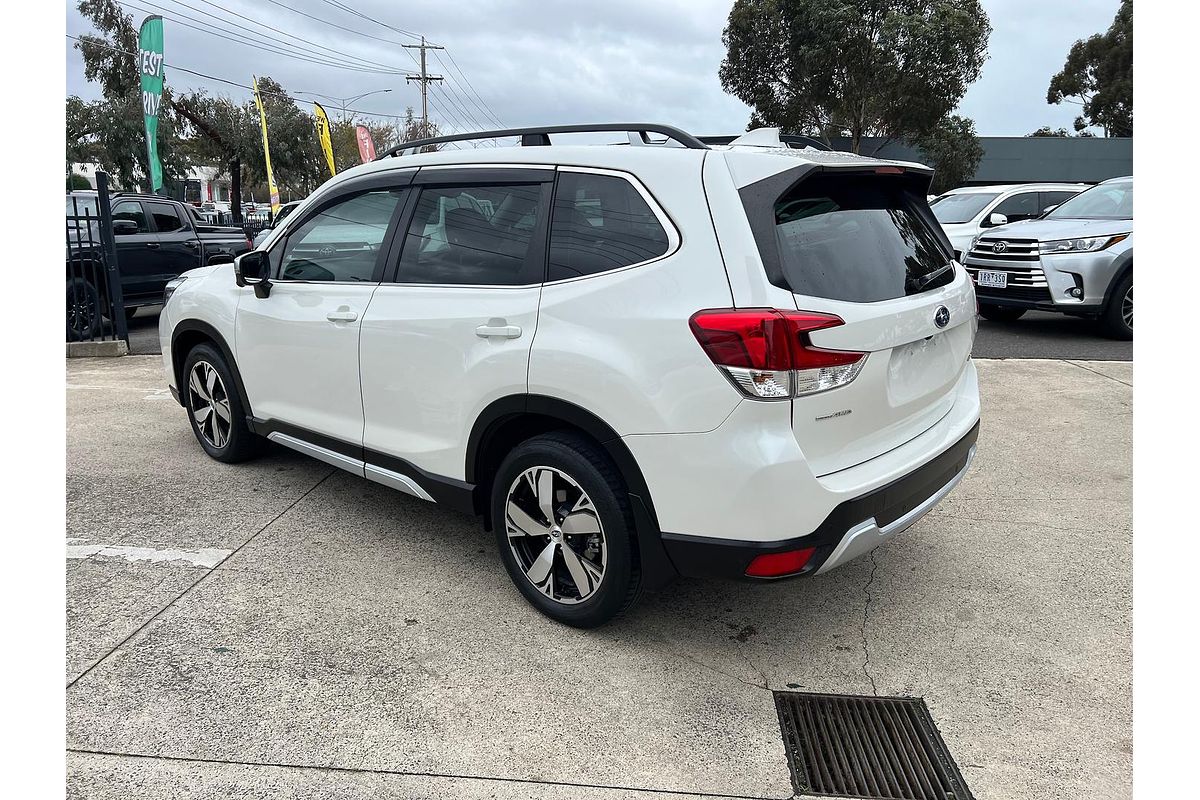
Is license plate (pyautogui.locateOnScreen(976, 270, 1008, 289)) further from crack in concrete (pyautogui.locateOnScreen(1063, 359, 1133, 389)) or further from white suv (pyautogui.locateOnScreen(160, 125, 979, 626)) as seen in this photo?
white suv (pyautogui.locateOnScreen(160, 125, 979, 626))

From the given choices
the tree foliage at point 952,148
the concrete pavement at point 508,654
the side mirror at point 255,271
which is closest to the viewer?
the concrete pavement at point 508,654

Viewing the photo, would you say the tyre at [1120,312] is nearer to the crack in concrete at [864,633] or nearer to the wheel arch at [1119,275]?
the wheel arch at [1119,275]

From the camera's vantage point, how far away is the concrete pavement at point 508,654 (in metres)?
2.50

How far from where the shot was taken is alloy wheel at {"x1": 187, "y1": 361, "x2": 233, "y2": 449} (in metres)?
4.98

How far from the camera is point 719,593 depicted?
3.59 metres

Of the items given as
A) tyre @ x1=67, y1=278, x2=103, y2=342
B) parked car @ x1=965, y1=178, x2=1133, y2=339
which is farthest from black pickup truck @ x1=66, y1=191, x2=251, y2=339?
parked car @ x1=965, y1=178, x2=1133, y2=339

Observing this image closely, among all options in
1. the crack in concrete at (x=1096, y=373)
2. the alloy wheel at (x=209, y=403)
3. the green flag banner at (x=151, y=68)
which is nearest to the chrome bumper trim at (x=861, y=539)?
the alloy wheel at (x=209, y=403)

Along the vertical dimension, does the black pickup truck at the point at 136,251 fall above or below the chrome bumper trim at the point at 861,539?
above

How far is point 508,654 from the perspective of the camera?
3094 mm

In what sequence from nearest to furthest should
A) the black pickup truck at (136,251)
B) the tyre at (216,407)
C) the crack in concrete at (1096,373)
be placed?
the tyre at (216,407) → the crack in concrete at (1096,373) → the black pickup truck at (136,251)

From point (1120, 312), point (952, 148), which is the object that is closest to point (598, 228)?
point (1120, 312)

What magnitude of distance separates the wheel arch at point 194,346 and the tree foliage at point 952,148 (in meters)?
32.4

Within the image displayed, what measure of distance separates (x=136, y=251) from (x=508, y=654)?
31.7 feet

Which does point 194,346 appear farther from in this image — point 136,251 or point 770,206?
point 136,251
